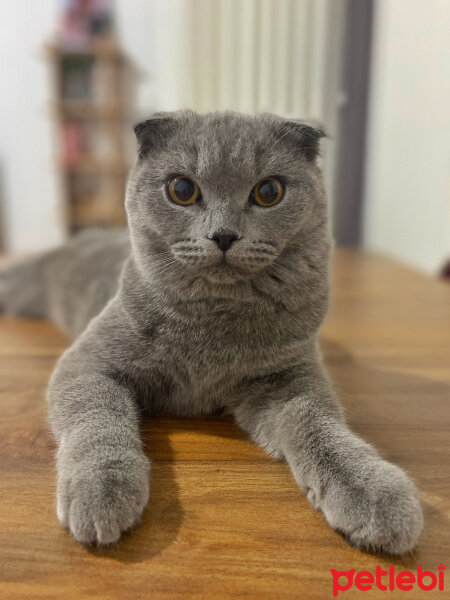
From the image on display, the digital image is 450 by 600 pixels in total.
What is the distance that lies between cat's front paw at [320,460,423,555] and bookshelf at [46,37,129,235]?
324 cm

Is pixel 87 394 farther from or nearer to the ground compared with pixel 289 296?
nearer to the ground

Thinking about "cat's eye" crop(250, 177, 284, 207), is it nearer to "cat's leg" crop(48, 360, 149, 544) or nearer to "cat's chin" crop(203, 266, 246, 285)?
"cat's chin" crop(203, 266, 246, 285)

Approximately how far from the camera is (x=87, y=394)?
760 millimetres

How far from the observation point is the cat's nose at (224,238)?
2.21ft

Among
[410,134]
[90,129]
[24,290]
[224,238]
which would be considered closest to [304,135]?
[224,238]

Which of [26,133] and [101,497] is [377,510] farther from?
[26,133]

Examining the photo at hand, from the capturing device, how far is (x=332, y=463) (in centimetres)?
63

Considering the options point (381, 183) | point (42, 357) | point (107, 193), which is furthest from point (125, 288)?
point (107, 193)

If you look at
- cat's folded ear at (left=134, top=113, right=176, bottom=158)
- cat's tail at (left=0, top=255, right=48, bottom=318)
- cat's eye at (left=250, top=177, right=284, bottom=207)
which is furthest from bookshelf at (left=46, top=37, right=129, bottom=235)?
cat's eye at (left=250, top=177, right=284, bottom=207)

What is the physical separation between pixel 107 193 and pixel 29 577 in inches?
143

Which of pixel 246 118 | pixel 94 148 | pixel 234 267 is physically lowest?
pixel 94 148

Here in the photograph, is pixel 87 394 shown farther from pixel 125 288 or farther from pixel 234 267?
pixel 234 267

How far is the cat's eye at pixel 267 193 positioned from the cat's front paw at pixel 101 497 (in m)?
0.39

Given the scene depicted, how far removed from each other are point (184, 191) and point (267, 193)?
Result: 121 mm
